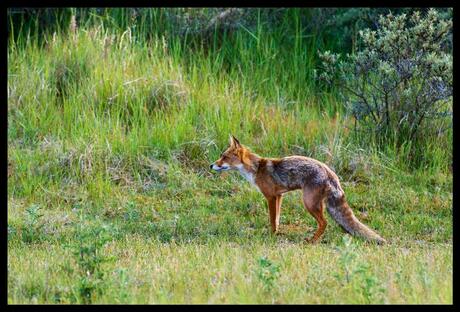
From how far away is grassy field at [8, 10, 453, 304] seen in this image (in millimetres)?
7773

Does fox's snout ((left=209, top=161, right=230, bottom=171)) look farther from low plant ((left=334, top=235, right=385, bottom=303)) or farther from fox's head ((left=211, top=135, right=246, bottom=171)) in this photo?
low plant ((left=334, top=235, right=385, bottom=303))

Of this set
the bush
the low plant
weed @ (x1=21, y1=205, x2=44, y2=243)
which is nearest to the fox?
the low plant

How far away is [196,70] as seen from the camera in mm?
15516

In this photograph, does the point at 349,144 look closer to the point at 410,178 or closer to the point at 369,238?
the point at 410,178

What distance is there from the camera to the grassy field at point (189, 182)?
7.77 metres

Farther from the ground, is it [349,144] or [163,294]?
[163,294]

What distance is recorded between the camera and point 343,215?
403 inches

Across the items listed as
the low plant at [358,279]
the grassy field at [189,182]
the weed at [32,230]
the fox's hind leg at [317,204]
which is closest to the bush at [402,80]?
the grassy field at [189,182]

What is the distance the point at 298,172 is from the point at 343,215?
0.81 meters

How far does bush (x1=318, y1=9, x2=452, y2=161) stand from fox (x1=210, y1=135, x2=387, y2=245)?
3.46 metres
